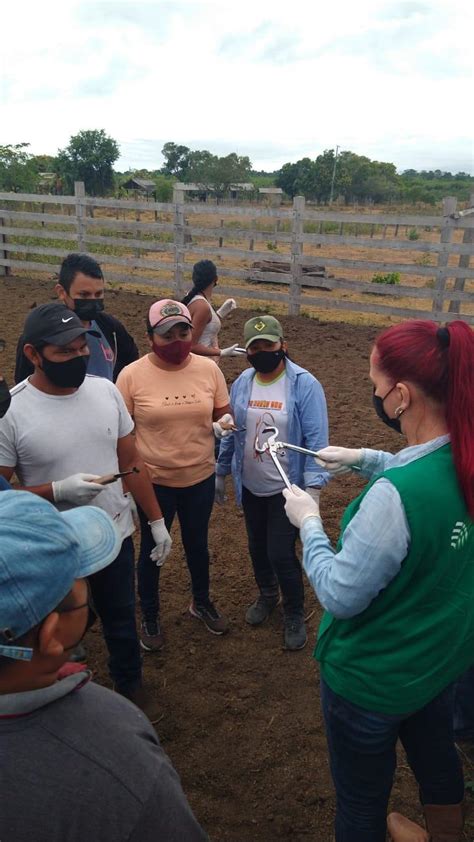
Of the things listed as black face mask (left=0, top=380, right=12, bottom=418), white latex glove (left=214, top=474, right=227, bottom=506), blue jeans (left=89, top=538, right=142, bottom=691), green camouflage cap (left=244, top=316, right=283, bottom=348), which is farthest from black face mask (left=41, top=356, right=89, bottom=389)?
white latex glove (left=214, top=474, right=227, bottom=506)

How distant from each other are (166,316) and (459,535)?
1826mm

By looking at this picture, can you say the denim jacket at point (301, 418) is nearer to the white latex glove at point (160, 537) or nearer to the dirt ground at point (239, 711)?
the white latex glove at point (160, 537)

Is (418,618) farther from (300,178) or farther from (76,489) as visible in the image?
(300,178)

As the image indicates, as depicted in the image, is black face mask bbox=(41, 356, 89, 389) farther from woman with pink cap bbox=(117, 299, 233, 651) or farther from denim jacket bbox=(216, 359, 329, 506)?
denim jacket bbox=(216, 359, 329, 506)

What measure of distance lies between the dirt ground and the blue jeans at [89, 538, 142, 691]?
1.05ft

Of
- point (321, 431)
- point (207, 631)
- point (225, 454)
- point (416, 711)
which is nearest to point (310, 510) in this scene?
point (416, 711)

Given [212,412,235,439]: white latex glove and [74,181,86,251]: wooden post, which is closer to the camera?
[212,412,235,439]: white latex glove

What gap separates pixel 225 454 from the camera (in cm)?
340

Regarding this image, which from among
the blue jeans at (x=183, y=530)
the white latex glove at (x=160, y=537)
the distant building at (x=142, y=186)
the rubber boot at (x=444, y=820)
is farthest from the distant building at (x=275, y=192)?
the distant building at (x=142, y=186)

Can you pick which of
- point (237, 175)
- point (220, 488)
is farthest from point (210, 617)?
point (237, 175)

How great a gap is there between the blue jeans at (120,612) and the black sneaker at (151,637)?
0.49m

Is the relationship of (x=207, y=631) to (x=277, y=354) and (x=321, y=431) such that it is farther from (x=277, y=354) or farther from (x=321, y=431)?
(x=277, y=354)

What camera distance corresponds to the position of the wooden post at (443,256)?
8422 mm

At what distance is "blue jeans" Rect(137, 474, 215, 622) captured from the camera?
3.05 metres
